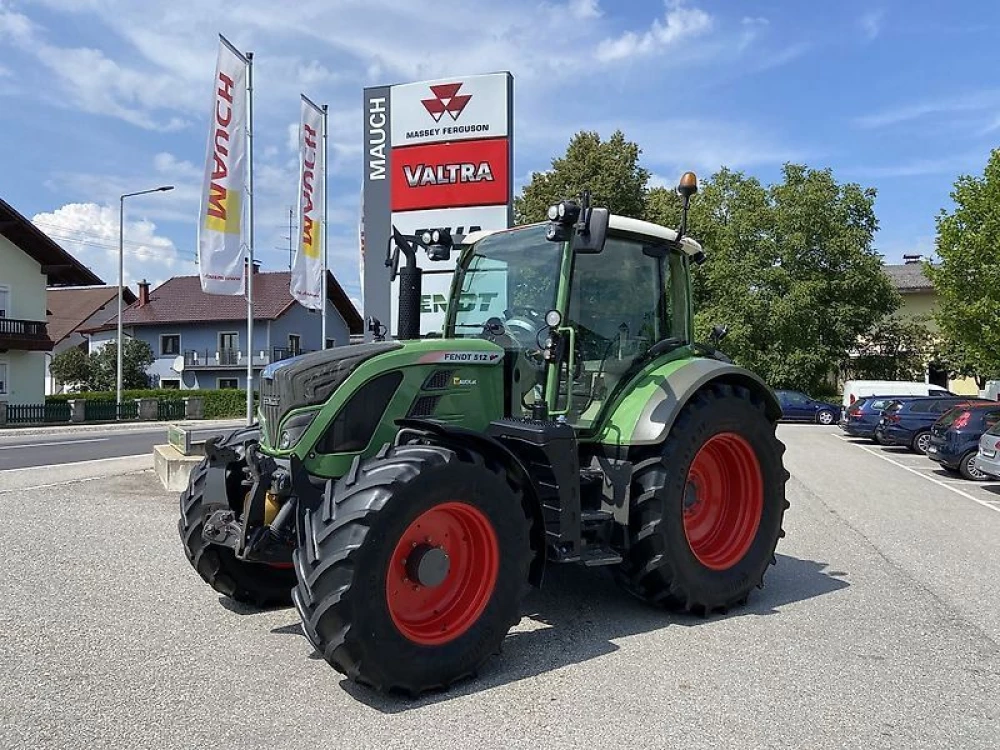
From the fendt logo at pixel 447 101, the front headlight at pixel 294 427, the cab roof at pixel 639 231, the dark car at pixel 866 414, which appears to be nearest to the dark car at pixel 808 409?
the dark car at pixel 866 414

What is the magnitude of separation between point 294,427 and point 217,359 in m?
46.9

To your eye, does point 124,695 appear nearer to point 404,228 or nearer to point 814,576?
point 814,576

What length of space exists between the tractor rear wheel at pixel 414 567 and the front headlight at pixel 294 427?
0.50 m

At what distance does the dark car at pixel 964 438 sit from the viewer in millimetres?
14906

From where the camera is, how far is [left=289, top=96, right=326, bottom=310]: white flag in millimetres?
18641

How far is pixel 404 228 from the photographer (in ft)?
40.9

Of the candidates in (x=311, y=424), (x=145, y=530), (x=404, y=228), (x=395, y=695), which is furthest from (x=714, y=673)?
(x=404, y=228)

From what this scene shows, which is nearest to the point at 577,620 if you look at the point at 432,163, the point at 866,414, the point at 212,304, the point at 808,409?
the point at 432,163

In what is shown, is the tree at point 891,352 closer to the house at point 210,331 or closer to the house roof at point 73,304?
the house at point 210,331

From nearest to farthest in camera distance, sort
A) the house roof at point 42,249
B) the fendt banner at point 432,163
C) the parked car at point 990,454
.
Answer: the fendt banner at point 432,163
the parked car at point 990,454
the house roof at point 42,249

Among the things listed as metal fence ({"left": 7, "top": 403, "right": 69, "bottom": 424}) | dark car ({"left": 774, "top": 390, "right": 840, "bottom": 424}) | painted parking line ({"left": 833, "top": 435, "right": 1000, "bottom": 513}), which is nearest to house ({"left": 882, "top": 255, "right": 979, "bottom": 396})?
dark car ({"left": 774, "top": 390, "right": 840, "bottom": 424})

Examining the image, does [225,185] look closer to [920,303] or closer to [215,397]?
[215,397]

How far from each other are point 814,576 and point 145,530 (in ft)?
20.8

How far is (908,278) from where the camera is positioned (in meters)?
53.2
